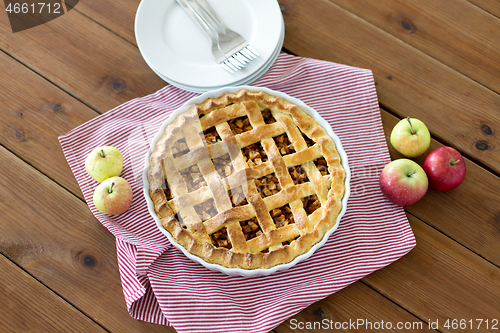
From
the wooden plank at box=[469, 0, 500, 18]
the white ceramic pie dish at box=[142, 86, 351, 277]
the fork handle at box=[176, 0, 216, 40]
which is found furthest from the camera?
the wooden plank at box=[469, 0, 500, 18]

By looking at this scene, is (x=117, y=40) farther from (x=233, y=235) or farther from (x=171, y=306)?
(x=171, y=306)

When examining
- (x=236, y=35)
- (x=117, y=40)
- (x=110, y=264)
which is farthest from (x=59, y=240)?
(x=236, y=35)

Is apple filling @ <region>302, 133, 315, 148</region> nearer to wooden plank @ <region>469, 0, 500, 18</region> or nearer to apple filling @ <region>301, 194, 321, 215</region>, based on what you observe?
apple filling @ <region>301, 194, 321, 215</region>

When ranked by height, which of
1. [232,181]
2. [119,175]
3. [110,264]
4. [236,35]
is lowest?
Result: [110,264]

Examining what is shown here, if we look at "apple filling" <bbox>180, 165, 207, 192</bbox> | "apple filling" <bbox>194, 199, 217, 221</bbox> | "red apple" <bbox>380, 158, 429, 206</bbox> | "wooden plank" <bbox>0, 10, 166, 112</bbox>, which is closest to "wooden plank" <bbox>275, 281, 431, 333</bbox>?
"red apple" <bbox>380, 158, 429, 206</bbox>

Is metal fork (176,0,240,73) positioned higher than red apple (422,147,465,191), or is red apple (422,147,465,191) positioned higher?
metal fork (176,0,240,73)

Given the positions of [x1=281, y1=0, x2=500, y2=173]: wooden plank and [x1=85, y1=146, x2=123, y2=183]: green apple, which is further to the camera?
[x1=281, y1=0, x2=500, y2=173]: wooden plank

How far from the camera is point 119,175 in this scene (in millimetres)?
1564

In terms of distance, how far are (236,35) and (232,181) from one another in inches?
24.6

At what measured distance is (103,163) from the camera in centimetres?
148

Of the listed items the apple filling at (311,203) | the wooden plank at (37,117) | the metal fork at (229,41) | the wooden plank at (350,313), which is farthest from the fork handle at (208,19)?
the wooden plank at (350,313)

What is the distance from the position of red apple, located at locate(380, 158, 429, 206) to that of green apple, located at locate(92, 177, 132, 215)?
95 cm

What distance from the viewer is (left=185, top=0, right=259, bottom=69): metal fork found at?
1596mm

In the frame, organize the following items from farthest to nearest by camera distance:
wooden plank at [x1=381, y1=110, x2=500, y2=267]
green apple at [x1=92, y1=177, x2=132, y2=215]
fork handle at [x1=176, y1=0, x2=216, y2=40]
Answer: fork handle at [x1=176, y1=0, x2=216, y2=40]
wooden plank at [x1=381, y1=110, x2=500, y2=267]
green apple at [x1=92, y1=177, x2=132, y2=215]
